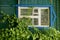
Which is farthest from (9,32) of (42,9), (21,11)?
(42,9)

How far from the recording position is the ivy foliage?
21.7ft

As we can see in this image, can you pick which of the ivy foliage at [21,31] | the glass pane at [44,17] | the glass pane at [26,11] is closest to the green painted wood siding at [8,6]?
the ivy foliage at [21,31]

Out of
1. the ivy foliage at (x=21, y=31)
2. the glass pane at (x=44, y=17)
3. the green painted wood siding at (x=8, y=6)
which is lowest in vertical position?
the ivy foliage at (x=21, y=31)

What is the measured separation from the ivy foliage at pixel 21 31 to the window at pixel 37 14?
179 mm

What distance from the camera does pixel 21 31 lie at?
664 cm

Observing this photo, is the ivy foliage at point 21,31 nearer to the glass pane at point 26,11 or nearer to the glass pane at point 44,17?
the glass pane at point 26,11

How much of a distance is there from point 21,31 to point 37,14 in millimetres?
762

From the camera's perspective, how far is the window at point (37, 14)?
7.05m

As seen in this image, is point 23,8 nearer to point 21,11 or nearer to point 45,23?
point 21,11

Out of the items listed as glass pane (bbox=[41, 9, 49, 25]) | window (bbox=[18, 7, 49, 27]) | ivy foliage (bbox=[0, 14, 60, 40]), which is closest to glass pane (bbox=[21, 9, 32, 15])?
window (bbox=[18, 7, 49, 27])

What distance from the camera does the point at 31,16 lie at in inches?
277

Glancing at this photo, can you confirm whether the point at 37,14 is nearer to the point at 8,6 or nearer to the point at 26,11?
the point at 26,11

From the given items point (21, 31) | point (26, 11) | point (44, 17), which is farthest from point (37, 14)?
point (21, 31)

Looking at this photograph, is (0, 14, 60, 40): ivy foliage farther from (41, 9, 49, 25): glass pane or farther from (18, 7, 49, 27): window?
(41, 9, 49, 25): glass pane
